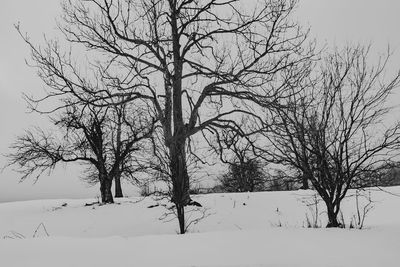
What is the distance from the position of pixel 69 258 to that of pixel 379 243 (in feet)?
14.7

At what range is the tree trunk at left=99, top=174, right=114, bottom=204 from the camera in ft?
57.4

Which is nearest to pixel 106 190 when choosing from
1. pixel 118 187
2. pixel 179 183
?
pixel 118 187

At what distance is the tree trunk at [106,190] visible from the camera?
1748cm

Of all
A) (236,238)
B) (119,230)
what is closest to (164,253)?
(236,238)

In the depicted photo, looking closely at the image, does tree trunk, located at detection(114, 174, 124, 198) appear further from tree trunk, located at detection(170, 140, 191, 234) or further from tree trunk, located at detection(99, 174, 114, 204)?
tree trunk, located at detection(170, 140, 191, 234)

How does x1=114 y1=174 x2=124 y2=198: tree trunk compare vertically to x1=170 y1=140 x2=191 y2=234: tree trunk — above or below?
above

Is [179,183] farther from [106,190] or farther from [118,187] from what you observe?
[118,187]

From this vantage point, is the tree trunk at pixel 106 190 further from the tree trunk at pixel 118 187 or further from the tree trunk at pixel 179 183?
the tree trunk at pixel 179 183

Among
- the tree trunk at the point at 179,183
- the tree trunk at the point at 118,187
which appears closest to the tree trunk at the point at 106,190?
the tree trunk at the point at 118,187

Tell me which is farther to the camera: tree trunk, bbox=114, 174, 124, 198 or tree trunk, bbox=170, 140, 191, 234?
tree trunk, bbox=114, 174, 124, 198

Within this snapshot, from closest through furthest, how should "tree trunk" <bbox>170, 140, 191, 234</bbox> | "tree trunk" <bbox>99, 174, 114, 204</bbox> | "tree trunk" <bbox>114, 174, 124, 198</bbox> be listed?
"tree trunk" <bbox>170, 140, 191, 234</bbox> < "tree trunk" <bbox>99, 174, 114, 204</bbox> < "tree trunk" <bbox>114, 174, 124, 198</bbox>

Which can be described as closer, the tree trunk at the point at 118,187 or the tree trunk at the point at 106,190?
the tree trunk at the point at 106,190

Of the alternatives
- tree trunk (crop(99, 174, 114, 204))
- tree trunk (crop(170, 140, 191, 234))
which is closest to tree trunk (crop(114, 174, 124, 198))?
tree trunk (crop(99, 174, 114, 204))

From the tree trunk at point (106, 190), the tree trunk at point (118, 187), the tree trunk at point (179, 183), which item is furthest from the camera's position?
the tree trunk at point (118, 187)
